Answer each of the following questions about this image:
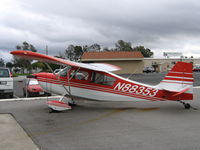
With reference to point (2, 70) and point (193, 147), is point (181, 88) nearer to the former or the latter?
point (193, 147)

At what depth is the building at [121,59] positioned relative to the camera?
51.6 m

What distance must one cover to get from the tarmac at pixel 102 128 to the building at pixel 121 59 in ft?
136

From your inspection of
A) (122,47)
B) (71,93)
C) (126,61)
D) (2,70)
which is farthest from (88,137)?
(122,47)

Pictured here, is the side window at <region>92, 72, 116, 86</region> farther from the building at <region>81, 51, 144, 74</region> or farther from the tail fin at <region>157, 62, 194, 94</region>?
the building at <region>81, 51, 144, 74</region>

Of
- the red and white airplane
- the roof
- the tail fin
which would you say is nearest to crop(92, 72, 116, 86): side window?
the red and white airplane

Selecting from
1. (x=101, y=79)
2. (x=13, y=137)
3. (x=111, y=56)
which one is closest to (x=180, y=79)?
(x=101, y=79)

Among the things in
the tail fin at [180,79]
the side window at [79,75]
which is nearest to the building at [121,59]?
the side window at [79,75]

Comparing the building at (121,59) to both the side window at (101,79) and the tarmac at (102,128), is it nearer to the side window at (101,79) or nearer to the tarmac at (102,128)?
the side window at (101,79)

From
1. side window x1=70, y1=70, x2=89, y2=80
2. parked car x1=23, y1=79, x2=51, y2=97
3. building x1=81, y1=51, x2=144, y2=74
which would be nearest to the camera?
side window x1=70, y1=70, x2=89, y2=80

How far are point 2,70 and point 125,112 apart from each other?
9198mm

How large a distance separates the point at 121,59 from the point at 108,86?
42366 millimetres

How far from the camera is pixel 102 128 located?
6797mm

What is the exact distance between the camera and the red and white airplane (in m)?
9.19

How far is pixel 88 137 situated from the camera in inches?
231
